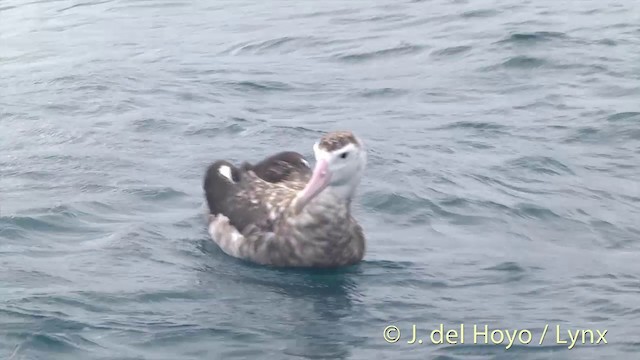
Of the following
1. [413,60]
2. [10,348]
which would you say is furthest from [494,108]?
[10,348]

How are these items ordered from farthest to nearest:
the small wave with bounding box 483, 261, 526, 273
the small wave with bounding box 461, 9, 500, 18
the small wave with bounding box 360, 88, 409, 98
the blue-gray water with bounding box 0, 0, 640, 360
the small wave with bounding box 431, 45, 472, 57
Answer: the small wave with bounding box 461, 9, 500, 18, the small wave with bounding box 431, 45, 472, 57, the small wave with bounding box 360, 88, 409, 98, the small wave with bounding box 483, 261, 526, 273, the blue-gray water with bounding box 0, 0, 640, 360

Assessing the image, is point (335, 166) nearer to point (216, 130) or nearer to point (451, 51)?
point (216, 130)

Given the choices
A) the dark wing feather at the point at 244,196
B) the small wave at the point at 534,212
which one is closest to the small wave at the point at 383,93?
the small wave at the point at 534,212

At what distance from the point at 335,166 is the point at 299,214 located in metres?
0.61

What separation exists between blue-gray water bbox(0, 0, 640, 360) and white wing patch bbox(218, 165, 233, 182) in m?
0.60

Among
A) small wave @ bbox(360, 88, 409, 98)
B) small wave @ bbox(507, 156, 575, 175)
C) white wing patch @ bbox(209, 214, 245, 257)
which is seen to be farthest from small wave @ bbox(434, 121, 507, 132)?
white wing patch @ bbox(209, 214, 245, 257)

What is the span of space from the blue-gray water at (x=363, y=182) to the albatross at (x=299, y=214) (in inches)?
6.7

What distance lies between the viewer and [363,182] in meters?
14.3

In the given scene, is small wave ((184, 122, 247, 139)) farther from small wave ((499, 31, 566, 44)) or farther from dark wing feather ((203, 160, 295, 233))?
small wave ((499, 31, 566, 44))

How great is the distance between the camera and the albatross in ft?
37.4

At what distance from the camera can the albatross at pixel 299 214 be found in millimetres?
11398

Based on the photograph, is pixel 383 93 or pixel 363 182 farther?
pixel 383 93

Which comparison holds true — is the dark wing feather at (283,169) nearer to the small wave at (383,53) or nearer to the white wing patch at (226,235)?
the white wing patch at (226,235)

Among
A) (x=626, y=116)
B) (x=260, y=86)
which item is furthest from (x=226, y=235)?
(x=260, y=86)
